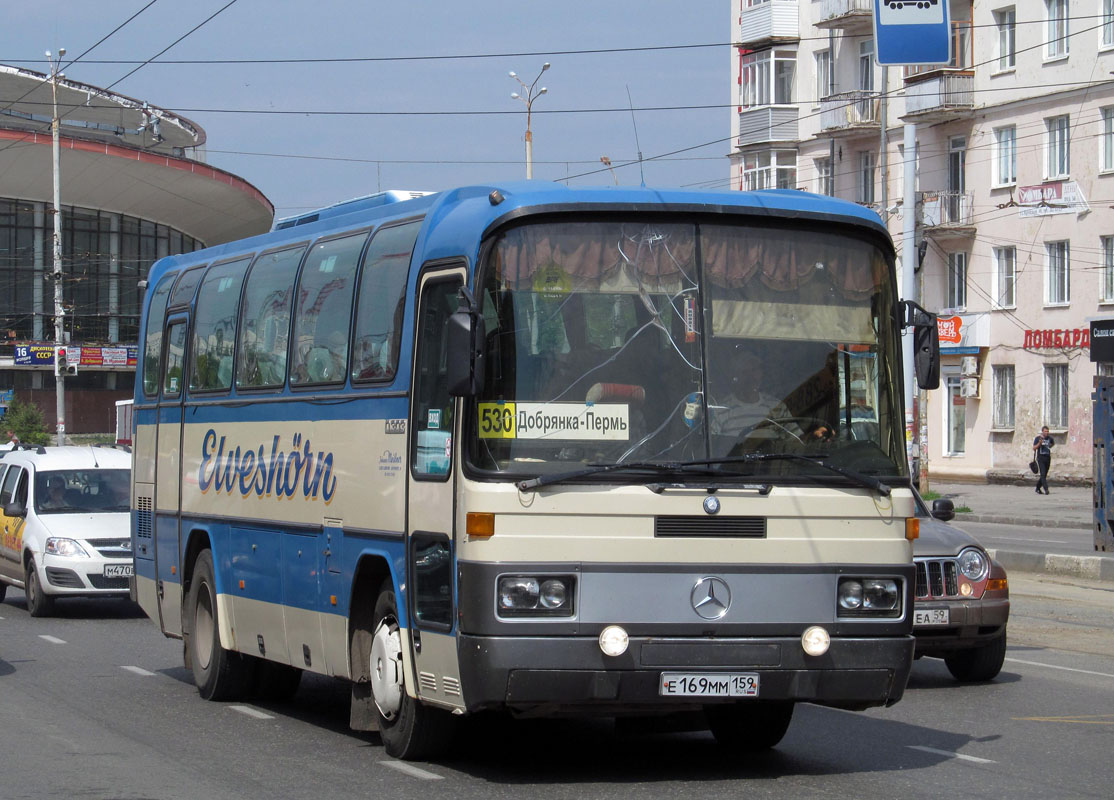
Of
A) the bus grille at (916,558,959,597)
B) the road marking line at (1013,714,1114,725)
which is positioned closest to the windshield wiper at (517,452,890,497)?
the road marking line at (1013,714,1114,725)

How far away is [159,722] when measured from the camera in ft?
33.9

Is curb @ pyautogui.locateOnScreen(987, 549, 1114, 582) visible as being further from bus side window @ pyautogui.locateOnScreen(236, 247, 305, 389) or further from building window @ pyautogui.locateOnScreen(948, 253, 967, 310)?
building window @ pyautogui.locateOnScreen(948, 253, 967, 310)

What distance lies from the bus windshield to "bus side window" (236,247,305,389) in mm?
3001

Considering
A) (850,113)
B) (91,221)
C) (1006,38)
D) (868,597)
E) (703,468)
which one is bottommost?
(868,597)

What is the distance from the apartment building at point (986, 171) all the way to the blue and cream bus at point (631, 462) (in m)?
33.2

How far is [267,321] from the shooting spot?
10.9 metres

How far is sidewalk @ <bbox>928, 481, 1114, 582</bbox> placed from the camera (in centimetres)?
2127

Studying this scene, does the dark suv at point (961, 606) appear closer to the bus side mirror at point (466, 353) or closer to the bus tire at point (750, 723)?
the bus tire at point (750, 723)

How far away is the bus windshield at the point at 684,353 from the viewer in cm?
778

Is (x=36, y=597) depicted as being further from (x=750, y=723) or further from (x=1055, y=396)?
(x=1055, y=396)

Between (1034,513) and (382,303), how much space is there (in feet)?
96.9

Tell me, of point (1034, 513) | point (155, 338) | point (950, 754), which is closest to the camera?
point (950, 754)

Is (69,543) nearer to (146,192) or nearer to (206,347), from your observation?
(206,347)

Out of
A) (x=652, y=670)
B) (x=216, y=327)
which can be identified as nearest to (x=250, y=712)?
(x=216, y=327)
